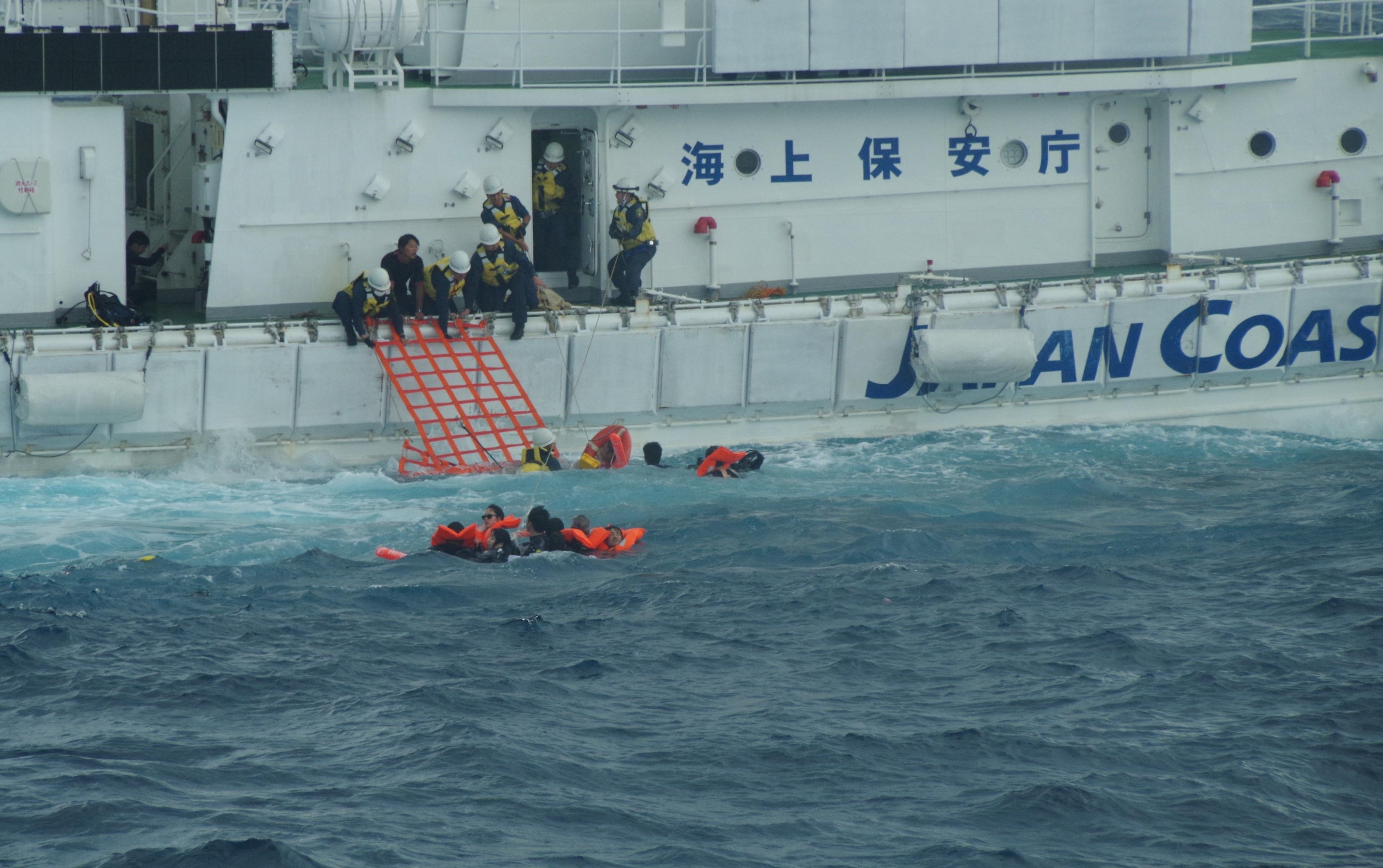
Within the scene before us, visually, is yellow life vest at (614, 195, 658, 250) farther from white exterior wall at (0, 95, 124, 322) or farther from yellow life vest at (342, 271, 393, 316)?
white exterior wall at (0, 95, 124, 322)

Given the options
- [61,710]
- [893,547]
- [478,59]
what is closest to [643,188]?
[478,59]

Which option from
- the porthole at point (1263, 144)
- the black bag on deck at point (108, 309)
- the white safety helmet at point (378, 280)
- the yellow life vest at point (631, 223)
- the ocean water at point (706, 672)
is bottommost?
the ocean water at point (706, 672)

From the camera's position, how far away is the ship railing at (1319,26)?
22.4 metres

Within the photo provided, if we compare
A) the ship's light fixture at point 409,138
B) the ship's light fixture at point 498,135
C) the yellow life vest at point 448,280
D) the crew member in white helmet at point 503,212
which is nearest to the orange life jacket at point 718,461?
the crew member in white helmet at point 503,212

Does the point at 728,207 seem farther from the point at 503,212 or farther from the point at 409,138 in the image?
the point at 409,138

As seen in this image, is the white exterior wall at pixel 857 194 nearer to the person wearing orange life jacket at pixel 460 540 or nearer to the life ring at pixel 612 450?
the life ring at pixel 612 450

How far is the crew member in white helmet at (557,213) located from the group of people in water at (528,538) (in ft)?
17.7

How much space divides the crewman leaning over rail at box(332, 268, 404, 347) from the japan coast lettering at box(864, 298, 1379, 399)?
580cm

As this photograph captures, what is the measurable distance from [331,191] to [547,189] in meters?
2.75

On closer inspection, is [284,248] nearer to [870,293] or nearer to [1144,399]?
[870,293]

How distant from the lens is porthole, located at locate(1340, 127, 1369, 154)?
23094 mm

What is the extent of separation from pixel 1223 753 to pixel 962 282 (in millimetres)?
10327

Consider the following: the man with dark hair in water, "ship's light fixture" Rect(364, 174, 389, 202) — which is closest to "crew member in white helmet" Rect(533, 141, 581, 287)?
"ship's light fixture" Rect(364, 174, 389, 202)

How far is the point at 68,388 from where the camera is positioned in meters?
18.4
